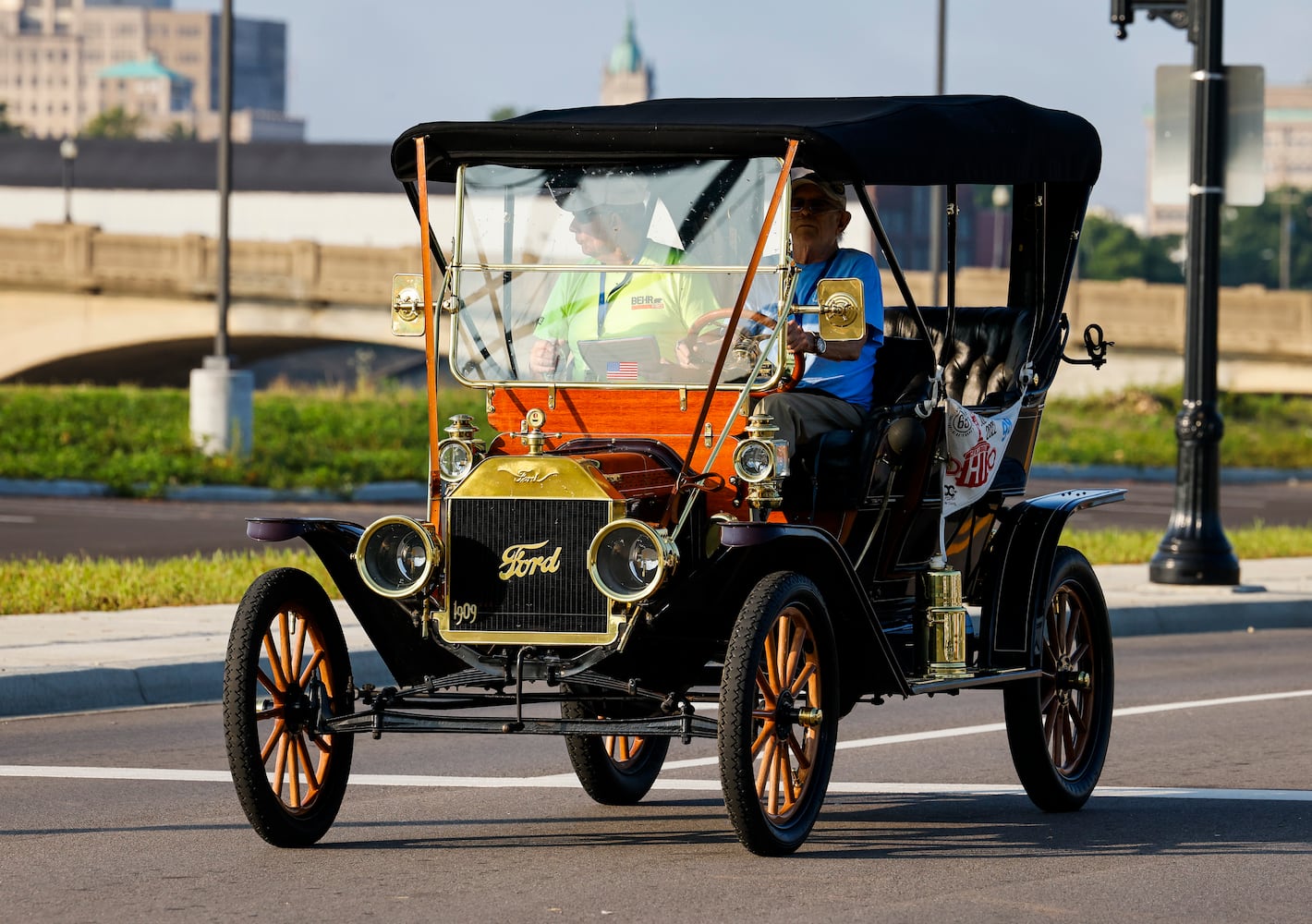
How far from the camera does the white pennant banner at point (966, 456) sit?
8.35 m

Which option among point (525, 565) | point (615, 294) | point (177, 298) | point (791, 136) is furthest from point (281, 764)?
point (177, 298)

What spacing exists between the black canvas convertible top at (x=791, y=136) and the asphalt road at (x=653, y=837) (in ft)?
7.36

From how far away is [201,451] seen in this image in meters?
29.9

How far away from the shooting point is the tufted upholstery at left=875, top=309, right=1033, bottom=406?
920 cm

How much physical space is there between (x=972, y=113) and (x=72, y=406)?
2833 cm

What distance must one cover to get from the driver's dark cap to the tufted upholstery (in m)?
1.23

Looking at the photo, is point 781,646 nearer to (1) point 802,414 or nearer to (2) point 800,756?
(2) point 800,756

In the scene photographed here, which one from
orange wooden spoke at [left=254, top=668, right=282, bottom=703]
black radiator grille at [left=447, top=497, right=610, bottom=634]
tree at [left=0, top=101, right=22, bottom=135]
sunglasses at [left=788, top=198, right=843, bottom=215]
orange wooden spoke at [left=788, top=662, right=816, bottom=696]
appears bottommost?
orange wooden spoke at [left=254, top=668, right=282, bottom=703]

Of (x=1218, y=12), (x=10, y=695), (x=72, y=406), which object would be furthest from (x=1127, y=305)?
(x=10, y=695)

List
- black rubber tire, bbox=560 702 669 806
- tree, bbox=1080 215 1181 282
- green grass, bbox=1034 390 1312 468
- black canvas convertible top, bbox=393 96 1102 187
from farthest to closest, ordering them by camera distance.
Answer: tree, bbox=1080 215 1181 282, green grass, bbox=1034 390 1312 468, black rubber tire, bbox=560 702 669 806, black canvas convertible top, bbox=393 96 1102 187

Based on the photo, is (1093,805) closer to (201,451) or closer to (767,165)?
(767,165)

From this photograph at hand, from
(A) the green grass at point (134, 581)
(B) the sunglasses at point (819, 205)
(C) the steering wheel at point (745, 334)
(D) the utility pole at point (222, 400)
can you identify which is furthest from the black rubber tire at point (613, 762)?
(D) the utility pole at point (222, 400)

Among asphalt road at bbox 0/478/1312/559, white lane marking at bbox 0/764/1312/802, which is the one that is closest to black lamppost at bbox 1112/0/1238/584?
asphalt road at bbox 0/478/1312/559

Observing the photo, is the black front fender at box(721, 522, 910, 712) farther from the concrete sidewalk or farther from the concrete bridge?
the concrete bridge
